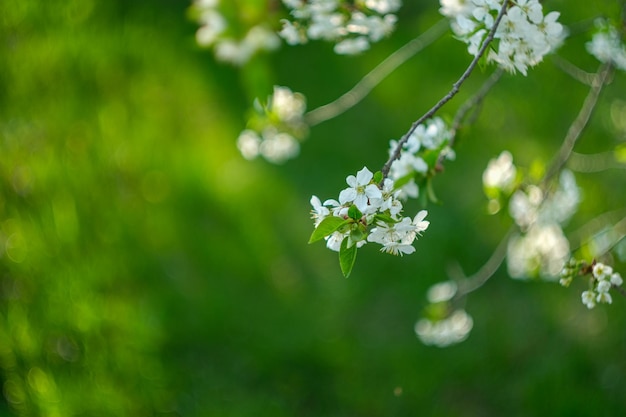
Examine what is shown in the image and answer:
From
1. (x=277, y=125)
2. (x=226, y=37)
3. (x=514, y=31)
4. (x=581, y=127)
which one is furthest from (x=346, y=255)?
(x=226, y=37)

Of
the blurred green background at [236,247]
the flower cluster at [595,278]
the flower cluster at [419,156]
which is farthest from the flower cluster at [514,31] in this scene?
the blurred green background at [236,247]

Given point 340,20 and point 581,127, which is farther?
point 581,127

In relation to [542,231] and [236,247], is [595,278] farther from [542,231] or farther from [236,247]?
[236,247]

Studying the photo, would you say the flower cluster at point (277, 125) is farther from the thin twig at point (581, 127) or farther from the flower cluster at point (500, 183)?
the thin twig at point (581, 127)

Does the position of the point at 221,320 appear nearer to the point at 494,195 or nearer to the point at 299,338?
the point at 299,338

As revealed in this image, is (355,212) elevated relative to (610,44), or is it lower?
elevated

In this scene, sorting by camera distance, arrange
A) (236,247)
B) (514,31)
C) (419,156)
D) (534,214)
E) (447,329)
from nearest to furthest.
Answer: (514,31)
(419,156)
(534,214)
(447,329)
(236,247)
